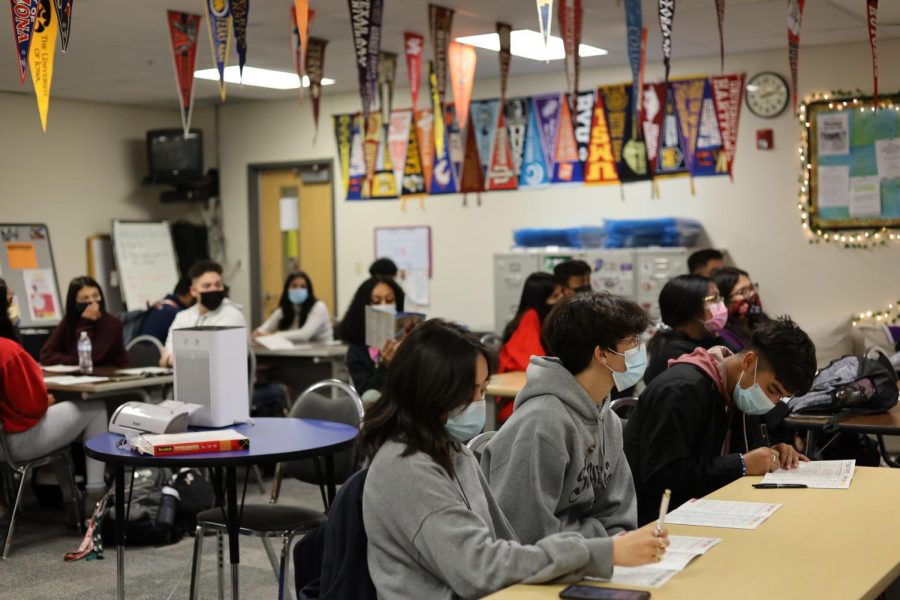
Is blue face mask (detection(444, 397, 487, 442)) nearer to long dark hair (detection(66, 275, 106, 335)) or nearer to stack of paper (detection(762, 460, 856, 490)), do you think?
stack of paper (detection(762, 460, 856, 490))

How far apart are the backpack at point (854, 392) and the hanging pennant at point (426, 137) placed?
5.59 m

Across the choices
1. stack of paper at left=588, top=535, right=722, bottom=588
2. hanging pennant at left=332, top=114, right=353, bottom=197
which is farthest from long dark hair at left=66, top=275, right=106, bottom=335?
stack of paper at left=588, top=535, right=722, bottom=588

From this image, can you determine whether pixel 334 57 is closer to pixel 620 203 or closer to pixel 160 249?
pixel 620 203

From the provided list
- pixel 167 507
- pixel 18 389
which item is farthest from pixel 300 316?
pixel 18 389

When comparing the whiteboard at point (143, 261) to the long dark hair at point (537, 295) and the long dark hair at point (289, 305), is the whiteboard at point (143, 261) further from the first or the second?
the long dark hair at point (537, 295)

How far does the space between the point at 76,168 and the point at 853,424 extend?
800 cm

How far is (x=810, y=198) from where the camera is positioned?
8.17m

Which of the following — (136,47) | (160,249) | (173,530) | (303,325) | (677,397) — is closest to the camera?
(677,397)

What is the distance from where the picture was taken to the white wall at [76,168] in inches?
388

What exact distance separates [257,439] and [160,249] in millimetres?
7266

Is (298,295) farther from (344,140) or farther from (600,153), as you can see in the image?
(600,153)

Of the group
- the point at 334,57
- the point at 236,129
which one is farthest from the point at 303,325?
the point at 236,129

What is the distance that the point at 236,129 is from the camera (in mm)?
11000

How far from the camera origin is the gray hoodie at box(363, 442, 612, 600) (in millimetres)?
2137
